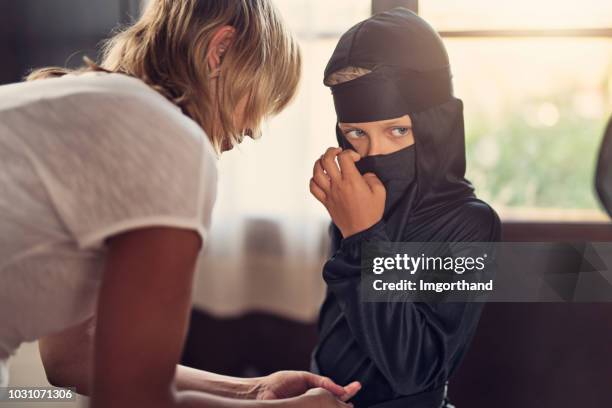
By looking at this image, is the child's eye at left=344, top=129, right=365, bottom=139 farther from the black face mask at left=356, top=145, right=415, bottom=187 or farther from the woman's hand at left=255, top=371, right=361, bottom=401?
the woman's hand at left=255, top=371, right=361, bottom=401

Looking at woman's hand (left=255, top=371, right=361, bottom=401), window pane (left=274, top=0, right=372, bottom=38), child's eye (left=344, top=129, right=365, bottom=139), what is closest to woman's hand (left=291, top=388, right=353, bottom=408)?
woman's hand (left=255, top=371, right=361, bottom=401)

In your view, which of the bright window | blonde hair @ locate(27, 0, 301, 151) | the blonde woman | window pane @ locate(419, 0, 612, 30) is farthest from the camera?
the bright window

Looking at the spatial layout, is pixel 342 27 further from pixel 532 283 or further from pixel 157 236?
pixel 157 236

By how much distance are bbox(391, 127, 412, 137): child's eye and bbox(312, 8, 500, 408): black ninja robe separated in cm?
2

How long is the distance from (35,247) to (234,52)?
14.4 inches

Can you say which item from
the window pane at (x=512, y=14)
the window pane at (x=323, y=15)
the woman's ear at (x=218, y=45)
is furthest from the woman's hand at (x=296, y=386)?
the window pane at (x=323, y=15)

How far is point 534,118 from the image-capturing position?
5.51 feet

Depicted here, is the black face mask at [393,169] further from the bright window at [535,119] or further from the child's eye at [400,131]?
the bright window at [535,119]

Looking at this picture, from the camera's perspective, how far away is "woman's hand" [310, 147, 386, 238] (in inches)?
39.8

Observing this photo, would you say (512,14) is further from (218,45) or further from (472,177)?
(218,45)

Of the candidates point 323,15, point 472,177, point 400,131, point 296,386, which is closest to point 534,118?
point 472,177

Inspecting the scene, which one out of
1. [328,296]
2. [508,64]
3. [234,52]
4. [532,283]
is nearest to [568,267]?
[532,283]

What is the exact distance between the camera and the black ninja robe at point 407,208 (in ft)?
3.30

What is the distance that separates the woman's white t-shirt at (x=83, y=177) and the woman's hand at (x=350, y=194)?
30cm
